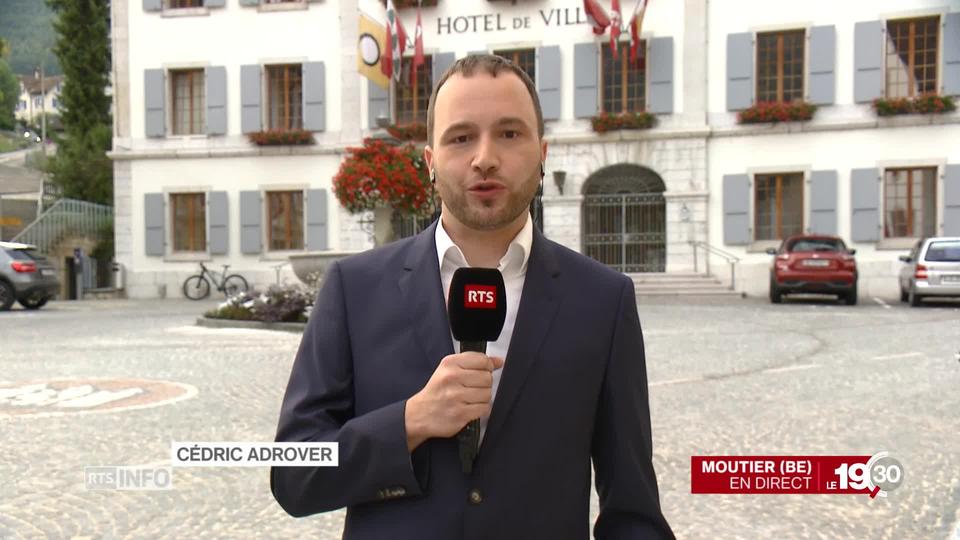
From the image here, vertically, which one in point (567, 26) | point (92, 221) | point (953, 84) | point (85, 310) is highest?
point (567, 26)

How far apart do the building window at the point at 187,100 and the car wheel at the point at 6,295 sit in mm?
7865

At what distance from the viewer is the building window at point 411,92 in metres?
23.0

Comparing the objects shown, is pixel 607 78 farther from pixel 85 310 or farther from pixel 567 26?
pixel 85 310

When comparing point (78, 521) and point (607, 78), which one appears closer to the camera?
point (78, 521)

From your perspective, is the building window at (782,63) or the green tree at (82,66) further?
the green tree at (82,66)

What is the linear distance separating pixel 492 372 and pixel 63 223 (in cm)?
2693

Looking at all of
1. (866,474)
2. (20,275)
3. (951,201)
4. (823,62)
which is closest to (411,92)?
(823,62)

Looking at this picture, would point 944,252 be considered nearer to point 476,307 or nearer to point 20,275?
point 20,275

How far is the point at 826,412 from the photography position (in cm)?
621

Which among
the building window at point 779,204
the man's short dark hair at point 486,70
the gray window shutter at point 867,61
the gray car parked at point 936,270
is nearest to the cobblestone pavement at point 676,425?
the man's short dark hair at point 486,70

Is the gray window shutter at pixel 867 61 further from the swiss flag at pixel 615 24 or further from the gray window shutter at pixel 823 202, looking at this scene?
the swiss flag at pixel 615 24

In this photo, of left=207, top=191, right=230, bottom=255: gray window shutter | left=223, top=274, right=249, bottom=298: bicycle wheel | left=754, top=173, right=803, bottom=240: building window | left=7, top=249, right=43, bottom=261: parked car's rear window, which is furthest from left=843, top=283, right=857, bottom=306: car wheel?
left=7, top=249, right=43, bottom=261: parked car's rear window

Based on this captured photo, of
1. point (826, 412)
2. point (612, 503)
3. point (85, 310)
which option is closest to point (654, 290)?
point (85, 310)

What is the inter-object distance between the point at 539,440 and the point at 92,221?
90.4 ft
